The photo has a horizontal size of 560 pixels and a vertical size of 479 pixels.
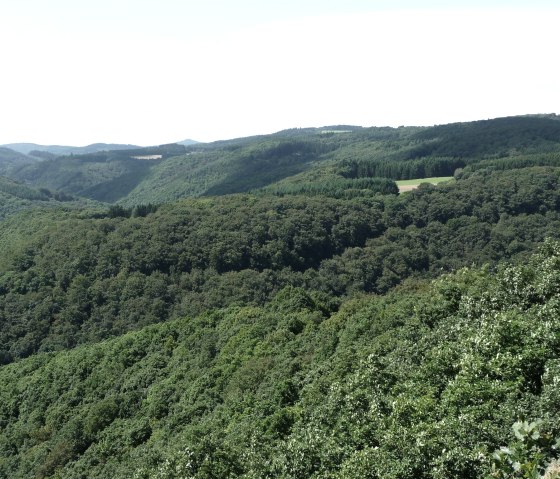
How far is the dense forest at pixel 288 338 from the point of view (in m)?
29.3

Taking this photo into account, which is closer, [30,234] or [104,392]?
[104,392]

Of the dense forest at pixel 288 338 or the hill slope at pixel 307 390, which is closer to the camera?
the hill slope at pixel 307 390

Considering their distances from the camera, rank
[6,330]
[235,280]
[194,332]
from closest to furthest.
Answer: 1. [194,332]
2. [6,330]
3. [235,280]

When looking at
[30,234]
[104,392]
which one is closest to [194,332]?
[104,392]

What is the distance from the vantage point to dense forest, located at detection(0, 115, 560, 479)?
29.3m

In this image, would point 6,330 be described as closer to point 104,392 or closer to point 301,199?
point 104,392

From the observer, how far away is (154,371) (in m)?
76.6

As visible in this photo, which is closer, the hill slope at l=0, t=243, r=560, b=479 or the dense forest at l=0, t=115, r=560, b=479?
the hill slope at l=0, t=243, r=560, b=479

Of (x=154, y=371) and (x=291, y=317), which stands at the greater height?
(x=291, y=317)

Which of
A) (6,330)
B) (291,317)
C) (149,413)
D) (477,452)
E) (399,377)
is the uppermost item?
Answer: (477,452)

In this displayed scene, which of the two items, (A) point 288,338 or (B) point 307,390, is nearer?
(B) point 307,390

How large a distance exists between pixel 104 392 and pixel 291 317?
2989 cm

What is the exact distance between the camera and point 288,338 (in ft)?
225

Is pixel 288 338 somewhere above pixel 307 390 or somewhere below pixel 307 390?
below
